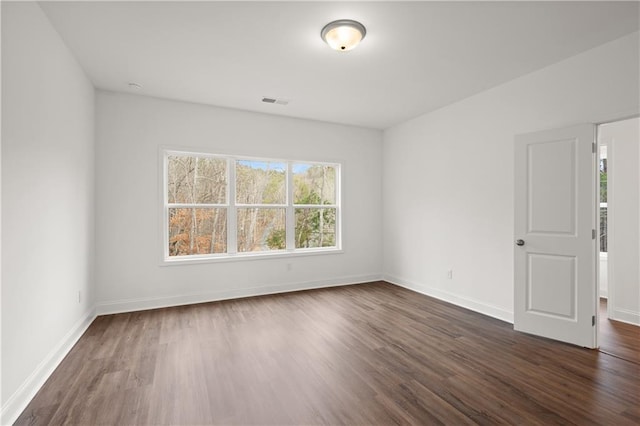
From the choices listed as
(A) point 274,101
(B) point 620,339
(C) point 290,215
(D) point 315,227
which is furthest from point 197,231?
(B) point 620,339

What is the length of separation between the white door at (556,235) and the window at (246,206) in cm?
288

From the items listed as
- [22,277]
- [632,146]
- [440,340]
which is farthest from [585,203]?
[22,277]

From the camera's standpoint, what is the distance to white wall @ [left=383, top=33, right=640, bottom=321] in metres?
2.88

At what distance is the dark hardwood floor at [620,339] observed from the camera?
9.09 ft

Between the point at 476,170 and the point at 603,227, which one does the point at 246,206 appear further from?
the point at 603,227

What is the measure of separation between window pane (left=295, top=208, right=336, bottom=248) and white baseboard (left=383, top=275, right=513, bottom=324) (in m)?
1.40

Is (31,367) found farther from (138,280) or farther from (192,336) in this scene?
(138,280)

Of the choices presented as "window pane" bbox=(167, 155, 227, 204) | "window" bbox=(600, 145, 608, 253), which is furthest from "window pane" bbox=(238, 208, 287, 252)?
"window" bbox=(600, 145, 608, 253)

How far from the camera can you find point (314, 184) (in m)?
5.35

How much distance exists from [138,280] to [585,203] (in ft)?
17.0

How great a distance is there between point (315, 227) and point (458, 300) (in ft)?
8.22

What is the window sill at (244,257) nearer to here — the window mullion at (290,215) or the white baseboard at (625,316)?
the window mullion at (290,215)

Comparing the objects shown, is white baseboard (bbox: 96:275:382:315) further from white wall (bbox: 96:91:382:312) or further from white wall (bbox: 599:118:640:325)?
white wall (bbox: 599:118:640:325)

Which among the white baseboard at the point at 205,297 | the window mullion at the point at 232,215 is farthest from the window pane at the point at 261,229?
the white baseboard at the point at 205,297
